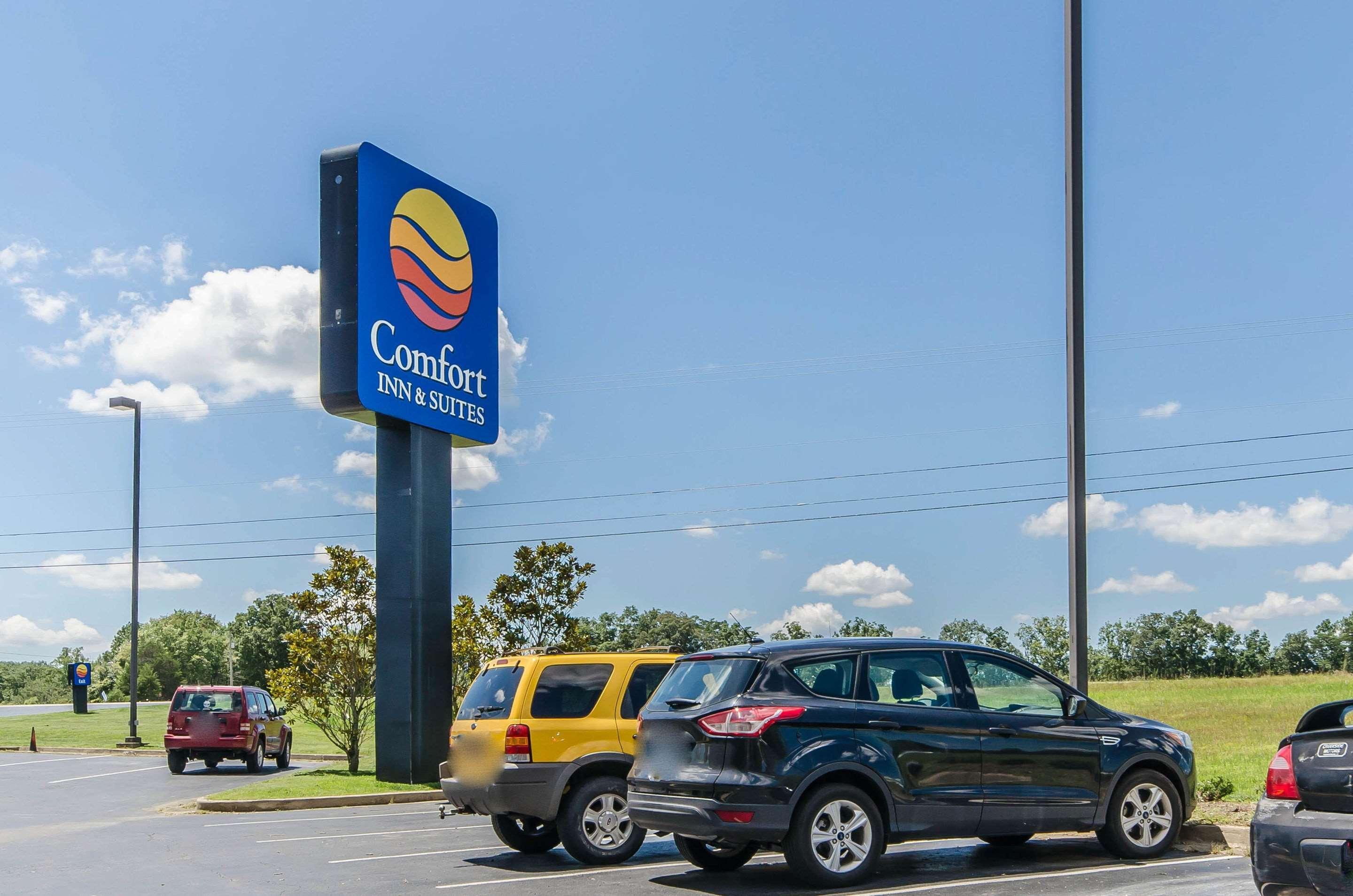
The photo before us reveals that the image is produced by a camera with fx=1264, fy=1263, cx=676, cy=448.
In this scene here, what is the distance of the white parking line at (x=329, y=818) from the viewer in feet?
51.0

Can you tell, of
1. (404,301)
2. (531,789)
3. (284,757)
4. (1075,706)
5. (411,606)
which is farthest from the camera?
(284,757)

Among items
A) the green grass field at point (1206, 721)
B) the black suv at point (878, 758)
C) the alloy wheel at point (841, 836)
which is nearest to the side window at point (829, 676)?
the black suv at point (878, 758)

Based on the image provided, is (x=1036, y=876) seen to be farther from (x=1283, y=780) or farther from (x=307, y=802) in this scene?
(x=307, y=802)

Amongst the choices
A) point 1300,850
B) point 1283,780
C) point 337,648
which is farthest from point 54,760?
point 1300,850

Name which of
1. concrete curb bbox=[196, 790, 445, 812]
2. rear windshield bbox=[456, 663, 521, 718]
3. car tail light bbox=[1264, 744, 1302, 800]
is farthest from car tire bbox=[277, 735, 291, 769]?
car tail light bbox=[1264, 744, 1302, 800]

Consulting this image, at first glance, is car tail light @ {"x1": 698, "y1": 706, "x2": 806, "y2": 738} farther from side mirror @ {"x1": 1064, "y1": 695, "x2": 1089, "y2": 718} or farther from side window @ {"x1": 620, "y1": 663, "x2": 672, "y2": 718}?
side mirror @ {"x1": 1064, "y1": 695, "x2": 1089, "y2": 718}

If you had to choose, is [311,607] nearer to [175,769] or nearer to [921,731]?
[175,769]

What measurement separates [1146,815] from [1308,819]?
14.8 ft

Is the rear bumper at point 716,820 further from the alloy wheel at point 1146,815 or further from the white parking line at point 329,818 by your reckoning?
the white parking line at point 329,818

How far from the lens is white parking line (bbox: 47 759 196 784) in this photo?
24438mm

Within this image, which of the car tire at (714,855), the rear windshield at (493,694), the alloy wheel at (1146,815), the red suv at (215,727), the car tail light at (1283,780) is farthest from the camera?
the red suv at (215,727)

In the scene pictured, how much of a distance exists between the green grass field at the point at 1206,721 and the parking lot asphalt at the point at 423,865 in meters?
3.05

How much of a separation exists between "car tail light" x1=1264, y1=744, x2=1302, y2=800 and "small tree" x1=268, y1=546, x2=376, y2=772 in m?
18.1

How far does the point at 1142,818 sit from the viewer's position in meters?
10.3
